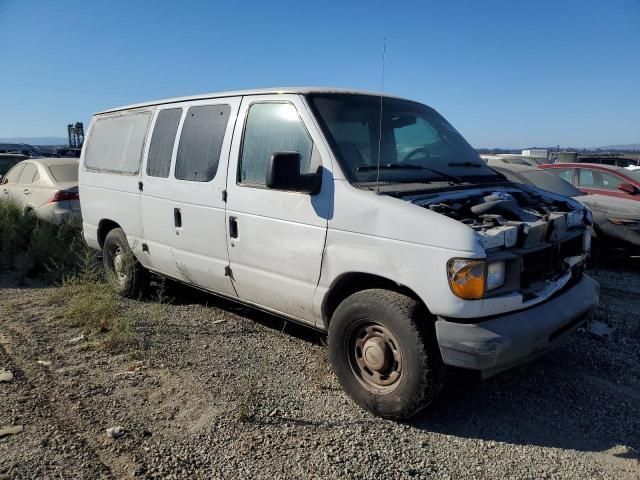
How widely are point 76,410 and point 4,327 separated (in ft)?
7.16

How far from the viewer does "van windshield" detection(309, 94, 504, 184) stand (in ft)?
12.5

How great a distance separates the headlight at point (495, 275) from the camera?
303 centimetres

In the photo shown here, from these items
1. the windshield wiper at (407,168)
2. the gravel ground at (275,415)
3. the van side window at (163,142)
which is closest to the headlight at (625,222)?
the gravel ground at (275,415)

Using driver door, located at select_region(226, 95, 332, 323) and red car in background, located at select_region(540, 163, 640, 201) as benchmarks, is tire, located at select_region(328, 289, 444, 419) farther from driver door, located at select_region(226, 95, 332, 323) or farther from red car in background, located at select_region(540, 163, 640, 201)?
red car in background, located at select_region(540, 163, 640, 201)

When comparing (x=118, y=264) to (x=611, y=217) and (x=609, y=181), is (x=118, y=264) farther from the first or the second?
(x=609, y=181)

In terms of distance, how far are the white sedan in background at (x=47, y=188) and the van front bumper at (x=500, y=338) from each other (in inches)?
285

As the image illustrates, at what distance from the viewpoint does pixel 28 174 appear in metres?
9.52

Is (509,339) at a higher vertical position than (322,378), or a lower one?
higher

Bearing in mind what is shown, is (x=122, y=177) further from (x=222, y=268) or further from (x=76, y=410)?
(x=76, y=410)

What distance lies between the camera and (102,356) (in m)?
4.44

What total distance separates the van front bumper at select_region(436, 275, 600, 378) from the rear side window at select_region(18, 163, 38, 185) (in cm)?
862

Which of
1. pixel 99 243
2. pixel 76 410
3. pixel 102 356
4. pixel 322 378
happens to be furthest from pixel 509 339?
pixel 99 243

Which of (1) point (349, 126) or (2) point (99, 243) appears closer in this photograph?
(1) point (349, 126)

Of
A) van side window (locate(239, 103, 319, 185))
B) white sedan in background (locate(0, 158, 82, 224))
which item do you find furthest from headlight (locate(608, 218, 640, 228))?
white sedan in background (locate(0, 158, 82, 224))
